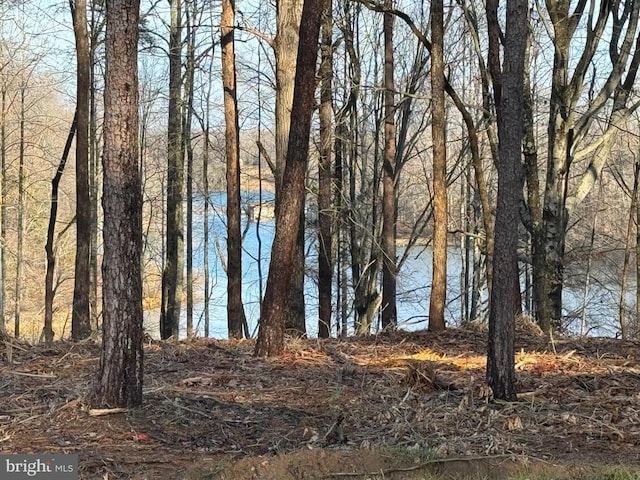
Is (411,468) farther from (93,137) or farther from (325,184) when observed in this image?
(93,137)

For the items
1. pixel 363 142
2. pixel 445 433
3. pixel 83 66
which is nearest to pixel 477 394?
pixel 445 433

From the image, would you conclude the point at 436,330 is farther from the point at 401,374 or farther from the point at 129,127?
the point at 129,127

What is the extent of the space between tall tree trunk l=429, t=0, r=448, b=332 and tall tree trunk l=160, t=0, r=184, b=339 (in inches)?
342

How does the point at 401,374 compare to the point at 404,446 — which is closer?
the point at 404,446

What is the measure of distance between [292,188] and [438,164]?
2973mm

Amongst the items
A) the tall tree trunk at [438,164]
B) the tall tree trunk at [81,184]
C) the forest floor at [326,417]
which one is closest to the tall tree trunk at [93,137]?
the tall tree trunk at [81,184]

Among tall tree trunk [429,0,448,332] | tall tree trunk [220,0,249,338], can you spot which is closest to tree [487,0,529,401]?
tall tree trunk [429,0,448,332]

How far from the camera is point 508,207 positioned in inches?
226

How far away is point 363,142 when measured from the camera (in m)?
22.5

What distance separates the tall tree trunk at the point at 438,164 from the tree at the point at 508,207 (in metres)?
3.97

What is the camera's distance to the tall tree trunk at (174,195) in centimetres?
1700

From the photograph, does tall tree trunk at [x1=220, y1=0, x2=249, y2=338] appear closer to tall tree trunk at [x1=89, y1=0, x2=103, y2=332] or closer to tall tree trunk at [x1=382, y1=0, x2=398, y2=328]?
tall tree trunk at [x1=89, y1=0, x2=103, y2=332]

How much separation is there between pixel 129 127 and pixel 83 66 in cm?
703

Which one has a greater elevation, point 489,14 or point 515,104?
point 489,14
